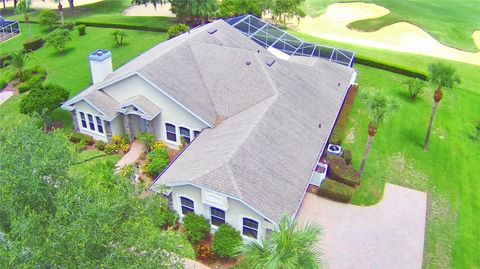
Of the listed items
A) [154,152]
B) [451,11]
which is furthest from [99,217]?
[451,11]

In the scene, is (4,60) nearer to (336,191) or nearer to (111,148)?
(111,148)

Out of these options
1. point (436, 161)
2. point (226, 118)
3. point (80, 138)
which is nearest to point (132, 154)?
point (80, 138)

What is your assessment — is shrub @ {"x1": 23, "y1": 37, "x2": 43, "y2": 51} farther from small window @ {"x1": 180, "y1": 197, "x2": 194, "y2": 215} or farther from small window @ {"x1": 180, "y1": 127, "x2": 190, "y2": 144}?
small window @ {"x1": 180, "y1": 197, "x2": 194, "y2": 215}

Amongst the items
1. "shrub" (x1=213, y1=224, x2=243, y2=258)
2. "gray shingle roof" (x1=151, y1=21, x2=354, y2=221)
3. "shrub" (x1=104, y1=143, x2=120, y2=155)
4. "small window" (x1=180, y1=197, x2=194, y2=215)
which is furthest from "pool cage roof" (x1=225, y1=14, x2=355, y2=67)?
"shrub" (x1=213, y1=224, x2=243, y2=258)

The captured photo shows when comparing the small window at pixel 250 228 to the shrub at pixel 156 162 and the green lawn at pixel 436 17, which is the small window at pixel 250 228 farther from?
the green lawn at pixel 436 17

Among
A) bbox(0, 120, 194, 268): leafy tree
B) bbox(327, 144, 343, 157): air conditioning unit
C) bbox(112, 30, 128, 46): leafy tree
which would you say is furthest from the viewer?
bbox(112, 30, 128, 46): leafy tree

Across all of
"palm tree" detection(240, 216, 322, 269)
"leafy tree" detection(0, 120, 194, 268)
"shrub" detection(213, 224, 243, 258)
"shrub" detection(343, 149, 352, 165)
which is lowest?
"shrub" detection(343, 149, 352, 165)
